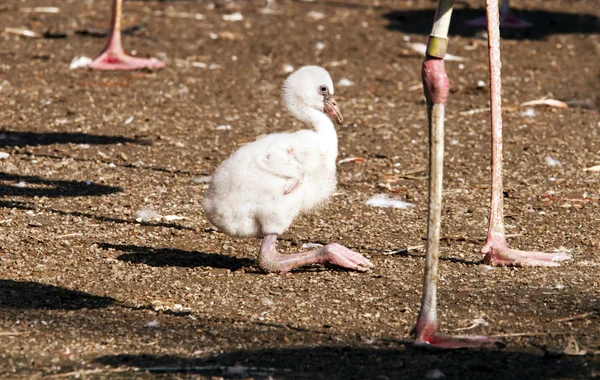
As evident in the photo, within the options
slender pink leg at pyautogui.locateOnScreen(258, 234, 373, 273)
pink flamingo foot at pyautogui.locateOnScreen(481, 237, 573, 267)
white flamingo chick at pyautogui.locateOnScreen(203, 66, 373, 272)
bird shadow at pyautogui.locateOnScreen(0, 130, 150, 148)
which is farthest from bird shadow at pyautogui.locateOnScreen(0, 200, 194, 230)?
pink flamingo foot at pyautogui.locateOnScreen(481, 237, 573, 267)

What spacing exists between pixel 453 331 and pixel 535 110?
176 inches

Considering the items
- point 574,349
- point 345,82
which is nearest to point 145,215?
point 574,349

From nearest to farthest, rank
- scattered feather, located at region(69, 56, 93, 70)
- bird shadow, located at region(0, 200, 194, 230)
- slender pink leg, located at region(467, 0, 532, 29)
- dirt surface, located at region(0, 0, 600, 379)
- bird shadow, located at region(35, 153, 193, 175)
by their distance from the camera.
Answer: dirt surface, located at region(0, 0, 600, 379), bird shadow, located at region(0, 200, 194, 230), bird shadow, located at region(35, 153, 193, 175), scattered feather, located at region(69, 56, 93, 70), slender pink leg, located at region(467, 0, 532, 29)

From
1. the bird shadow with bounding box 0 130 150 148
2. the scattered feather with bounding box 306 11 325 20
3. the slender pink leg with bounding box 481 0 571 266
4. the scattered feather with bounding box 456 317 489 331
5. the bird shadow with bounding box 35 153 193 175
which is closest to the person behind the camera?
the scattered feather with bounding box 456 317 489 331

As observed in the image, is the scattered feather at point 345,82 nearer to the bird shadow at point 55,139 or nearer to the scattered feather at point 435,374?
the bird shadow at point 55,139

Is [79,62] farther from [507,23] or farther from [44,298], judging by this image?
[44,298]

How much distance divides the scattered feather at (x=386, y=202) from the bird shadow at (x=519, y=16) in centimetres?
531

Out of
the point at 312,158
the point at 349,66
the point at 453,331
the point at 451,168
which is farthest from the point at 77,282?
the point at 349,66

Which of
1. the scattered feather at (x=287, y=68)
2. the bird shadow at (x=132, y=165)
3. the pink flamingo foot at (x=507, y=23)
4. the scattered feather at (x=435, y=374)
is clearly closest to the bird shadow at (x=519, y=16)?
the pink flamingo foot at (x=507, y=23)

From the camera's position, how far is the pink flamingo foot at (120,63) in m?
8.85

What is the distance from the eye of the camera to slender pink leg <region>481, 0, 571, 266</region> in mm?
4562

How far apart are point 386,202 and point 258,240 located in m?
0.91

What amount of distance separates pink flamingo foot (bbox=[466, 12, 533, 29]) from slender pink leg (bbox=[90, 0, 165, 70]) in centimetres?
385

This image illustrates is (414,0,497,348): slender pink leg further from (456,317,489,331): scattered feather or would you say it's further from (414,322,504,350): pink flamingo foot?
(456,317,489,331): scattered feather
